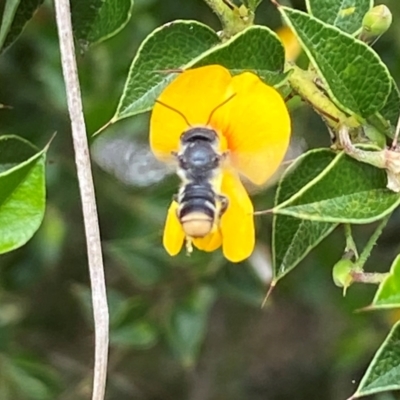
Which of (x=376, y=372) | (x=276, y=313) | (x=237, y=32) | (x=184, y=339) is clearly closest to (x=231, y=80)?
(x=237, y=32)

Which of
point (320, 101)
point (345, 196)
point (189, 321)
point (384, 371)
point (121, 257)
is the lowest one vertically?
point (384, 371)

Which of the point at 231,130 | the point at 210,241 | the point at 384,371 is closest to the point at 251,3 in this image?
the point at 231,130

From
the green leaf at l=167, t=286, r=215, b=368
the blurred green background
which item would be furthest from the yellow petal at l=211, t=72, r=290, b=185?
the green leaf at l=167, t=286, r=215, b=368

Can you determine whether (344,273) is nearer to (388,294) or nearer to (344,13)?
(388,294)

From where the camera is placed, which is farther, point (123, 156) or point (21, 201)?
point (123, 156)

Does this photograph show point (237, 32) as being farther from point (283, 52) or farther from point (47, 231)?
point (47, 231)

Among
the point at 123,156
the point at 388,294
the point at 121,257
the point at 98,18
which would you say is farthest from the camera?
the point at 123,156

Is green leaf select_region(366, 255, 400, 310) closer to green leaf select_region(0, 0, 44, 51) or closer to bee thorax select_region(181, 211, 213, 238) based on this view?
bee thorax select_region(181, 211, 213, 238)

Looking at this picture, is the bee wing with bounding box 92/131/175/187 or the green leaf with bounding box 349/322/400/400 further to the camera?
the bee wing with bounding box 92/131/175/187
